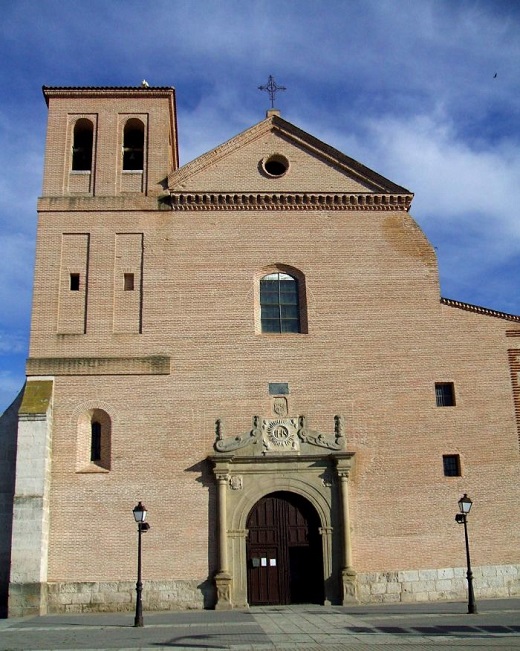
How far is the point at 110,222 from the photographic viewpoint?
75.4 feet

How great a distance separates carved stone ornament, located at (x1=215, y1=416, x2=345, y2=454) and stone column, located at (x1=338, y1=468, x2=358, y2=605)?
0.94m

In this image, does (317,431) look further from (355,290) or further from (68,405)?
(68,405)

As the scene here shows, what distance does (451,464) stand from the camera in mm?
21469

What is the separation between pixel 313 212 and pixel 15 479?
38.7 ft

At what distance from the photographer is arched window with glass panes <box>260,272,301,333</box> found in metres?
22.6

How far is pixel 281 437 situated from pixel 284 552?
3117 mm

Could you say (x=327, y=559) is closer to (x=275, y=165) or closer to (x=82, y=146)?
(x=275, y=165)

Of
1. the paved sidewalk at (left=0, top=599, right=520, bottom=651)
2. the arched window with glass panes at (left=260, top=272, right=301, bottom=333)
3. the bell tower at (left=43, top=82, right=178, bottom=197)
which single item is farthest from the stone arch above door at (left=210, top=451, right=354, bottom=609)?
the bell tower at (left=43, top=82, right=178, bottom=197)

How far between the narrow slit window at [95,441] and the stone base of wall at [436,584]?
7.91m

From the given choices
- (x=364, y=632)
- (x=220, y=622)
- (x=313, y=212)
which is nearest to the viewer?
(x=364, y=632)

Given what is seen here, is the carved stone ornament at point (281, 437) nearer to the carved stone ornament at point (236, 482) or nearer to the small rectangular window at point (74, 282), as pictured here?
the carved stone ornament at point (236, 482)

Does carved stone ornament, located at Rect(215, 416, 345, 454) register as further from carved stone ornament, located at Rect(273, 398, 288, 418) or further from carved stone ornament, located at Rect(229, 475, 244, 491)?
carved stone ornament, located at Rect(229, 475, 244, 491)

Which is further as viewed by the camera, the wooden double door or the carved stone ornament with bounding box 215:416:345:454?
the carved stone ornament with bounding box 215:416:345:454

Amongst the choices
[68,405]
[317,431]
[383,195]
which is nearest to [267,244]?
[383,195]
